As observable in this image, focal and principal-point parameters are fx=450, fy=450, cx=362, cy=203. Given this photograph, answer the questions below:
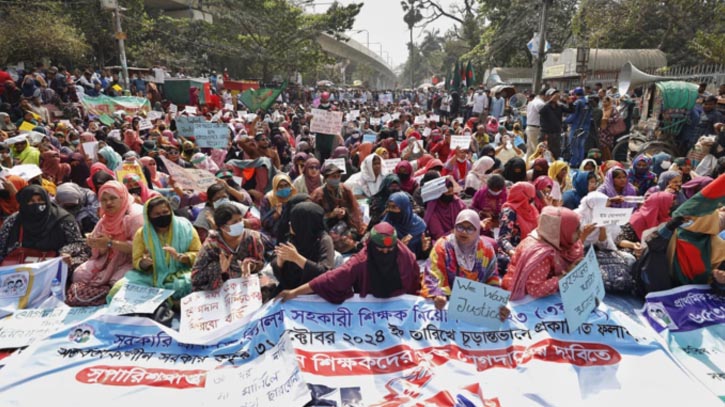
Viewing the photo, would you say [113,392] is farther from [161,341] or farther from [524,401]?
[524,401]

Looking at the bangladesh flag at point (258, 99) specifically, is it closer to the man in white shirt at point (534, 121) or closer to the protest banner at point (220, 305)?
the man in white shirt at point (534, 121)

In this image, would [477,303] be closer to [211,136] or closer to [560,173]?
[560,173]

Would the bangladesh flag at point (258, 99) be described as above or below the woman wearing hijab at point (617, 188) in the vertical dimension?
above

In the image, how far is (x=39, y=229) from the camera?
3.60m

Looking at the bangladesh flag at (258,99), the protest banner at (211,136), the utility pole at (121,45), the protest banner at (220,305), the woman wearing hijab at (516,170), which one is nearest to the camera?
the protest banner at (220,305)

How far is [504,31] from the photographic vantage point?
93.1 ft

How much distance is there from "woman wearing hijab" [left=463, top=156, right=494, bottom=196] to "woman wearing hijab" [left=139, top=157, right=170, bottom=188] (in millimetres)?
4017

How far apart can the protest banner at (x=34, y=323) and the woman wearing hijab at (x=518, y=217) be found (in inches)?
133

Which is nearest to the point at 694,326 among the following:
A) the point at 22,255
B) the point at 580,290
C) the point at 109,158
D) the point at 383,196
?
the point at 580,290

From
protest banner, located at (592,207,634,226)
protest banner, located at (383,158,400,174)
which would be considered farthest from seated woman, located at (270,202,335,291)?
protest banner, located at (383,158,400,174)

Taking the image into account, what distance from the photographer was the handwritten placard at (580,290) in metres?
2.57

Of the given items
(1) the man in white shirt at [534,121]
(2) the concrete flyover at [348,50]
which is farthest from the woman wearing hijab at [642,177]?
(2) the concrete flyover at [348,50]

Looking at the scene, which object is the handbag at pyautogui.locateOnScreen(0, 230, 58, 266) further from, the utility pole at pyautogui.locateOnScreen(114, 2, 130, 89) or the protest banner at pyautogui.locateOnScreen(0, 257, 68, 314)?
the utility pole at pyautogui.locateOnScreen(114, 2, 130, 89)

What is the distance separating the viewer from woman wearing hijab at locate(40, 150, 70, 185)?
5852 mm
